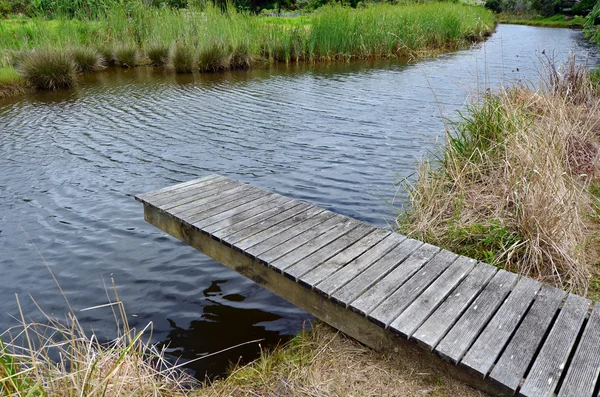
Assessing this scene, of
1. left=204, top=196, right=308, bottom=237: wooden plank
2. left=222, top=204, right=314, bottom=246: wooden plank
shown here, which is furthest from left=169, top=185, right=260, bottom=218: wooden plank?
left=222, top=204, right=314, bottom=246: wooden plank

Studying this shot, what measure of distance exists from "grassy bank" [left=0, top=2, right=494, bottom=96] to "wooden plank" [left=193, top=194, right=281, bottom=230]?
9.48 meters

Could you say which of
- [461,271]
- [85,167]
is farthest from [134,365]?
[85,167]

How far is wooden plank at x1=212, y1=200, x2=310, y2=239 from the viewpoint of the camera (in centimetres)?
304

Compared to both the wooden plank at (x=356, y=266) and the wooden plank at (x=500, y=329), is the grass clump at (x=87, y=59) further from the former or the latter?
the wooden plank at (x=500, y=329)

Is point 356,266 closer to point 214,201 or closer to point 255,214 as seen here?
point 255,214

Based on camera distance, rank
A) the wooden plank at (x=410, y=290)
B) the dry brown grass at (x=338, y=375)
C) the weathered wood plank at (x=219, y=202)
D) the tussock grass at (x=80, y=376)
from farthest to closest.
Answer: the weathered wood plank at (x=219, y=202) < the wooden plank at (x=410, y=290) < the dry brown grass at (x=338, y=375) < the tussock grass at (x=80, y=376)

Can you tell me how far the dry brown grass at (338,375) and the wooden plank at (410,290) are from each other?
20 centimetres

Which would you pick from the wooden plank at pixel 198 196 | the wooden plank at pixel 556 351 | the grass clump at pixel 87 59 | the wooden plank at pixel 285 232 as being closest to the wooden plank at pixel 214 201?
the wooden plank at pixel 198 196

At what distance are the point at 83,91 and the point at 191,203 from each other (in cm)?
807

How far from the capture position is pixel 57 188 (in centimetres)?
516

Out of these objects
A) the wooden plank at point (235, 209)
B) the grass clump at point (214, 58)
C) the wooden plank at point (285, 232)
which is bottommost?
the wooden plank at point (285, 232)

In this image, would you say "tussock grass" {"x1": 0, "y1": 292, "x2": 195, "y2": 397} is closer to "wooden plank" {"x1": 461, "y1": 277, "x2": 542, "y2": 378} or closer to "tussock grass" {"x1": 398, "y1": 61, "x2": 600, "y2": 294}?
"wooden plank" {"x1": 461, "y1": 277, "x2": 542, "y2": 378}

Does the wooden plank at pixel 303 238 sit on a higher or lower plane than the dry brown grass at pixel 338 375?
higher

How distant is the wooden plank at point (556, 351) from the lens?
1.75 m
